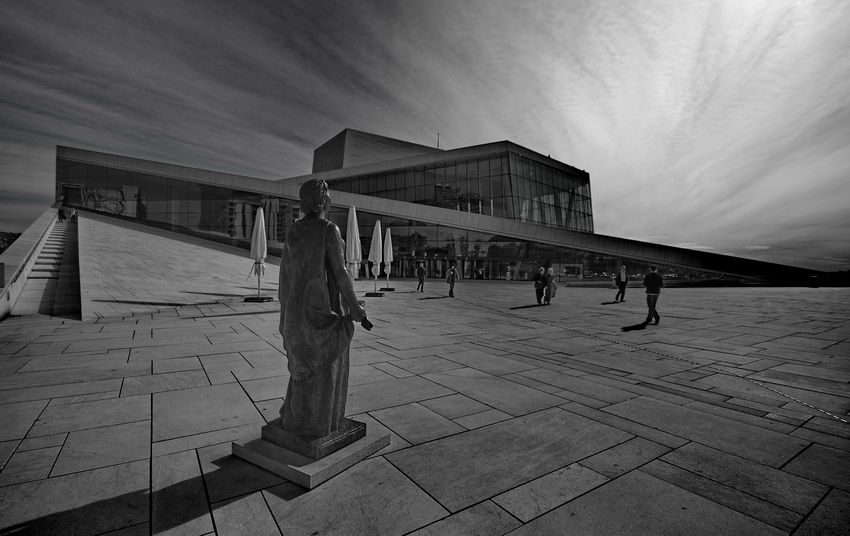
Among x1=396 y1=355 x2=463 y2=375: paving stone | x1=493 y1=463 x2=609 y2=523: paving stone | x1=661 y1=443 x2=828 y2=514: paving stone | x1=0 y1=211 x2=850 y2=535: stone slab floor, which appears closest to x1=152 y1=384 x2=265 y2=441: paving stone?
x1=0 y1=211 x2=850 y2=535: stone slab floor

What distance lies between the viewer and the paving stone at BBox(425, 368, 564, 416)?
4195 millimetres

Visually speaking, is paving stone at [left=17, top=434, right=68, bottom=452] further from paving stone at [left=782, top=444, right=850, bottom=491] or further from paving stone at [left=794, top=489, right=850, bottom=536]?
paving stone at [left=782, top=444, right=850, bottom=491]

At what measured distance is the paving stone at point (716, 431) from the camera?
127 inches

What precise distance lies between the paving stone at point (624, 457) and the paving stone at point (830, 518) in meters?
0.89

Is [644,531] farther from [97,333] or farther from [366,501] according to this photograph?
[97,333]

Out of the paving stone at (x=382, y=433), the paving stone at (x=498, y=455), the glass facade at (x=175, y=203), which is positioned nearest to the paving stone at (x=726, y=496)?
the paving stone at (x=498, y=455)

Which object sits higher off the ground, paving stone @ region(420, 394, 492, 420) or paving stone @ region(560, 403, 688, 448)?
paving stone @ region(560, 403, 688, 448)

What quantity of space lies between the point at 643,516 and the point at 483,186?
35.6m

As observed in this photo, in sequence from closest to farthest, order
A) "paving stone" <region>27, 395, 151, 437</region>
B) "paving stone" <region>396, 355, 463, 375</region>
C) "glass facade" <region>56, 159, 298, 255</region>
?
"paving stone" <region>27, 395, 151, 437</region> < "paving stone" <region>396, 355, 463, 375</region> < "glass facade" <region>56, 159, 298, 255</region>

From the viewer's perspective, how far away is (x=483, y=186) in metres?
36.7

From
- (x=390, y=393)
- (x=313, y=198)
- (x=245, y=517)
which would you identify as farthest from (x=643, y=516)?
(x=313, y=198)

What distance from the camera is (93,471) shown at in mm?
2797

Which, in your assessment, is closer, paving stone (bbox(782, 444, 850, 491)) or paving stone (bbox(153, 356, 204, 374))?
paving stone (bbox(782, 444, 850, 491))

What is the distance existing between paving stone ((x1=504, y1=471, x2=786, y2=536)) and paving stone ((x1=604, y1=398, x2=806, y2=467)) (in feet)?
3.38
